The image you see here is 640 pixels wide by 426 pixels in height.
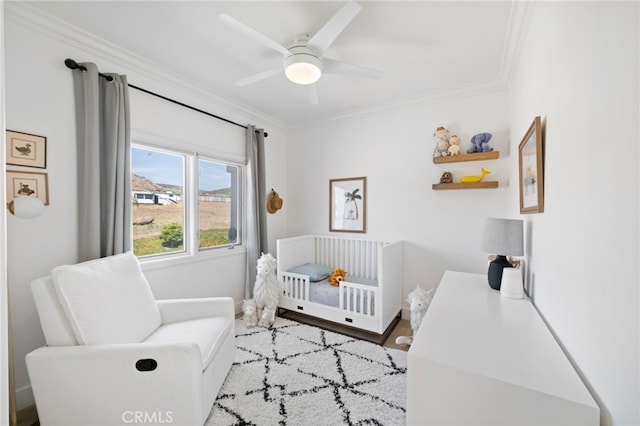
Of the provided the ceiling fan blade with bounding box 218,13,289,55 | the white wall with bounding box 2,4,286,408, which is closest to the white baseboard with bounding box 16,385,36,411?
the white wall with bounding box 2,4,286,408

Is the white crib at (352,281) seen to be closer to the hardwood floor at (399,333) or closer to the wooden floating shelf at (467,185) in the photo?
the hardwood floor at (399,333)

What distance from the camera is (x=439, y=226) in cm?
288

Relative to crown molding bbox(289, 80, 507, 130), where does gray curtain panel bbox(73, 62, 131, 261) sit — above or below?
below

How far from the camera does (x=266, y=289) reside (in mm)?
2820

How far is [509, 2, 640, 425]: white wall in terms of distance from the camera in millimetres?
591

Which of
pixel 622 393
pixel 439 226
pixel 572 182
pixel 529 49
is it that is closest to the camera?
pixel 622 393

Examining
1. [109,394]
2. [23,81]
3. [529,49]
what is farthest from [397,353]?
[23,81]

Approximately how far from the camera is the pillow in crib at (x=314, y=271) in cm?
298

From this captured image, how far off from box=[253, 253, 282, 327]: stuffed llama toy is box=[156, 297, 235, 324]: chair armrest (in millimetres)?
805

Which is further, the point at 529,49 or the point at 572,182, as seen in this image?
the point at 529,49

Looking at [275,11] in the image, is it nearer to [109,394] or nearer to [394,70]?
[394,70]

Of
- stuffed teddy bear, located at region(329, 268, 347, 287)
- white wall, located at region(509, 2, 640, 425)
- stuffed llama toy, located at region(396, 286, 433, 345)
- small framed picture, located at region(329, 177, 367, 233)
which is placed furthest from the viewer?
small framed picture, located at region(329, 177, 367, 233)

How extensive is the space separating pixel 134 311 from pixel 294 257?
1.84 meters
